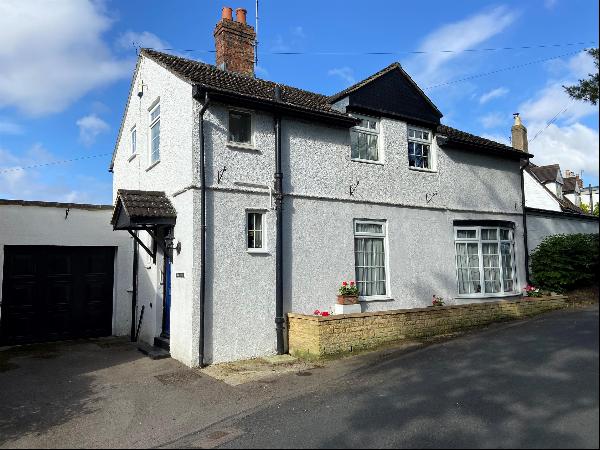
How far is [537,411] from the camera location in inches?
129

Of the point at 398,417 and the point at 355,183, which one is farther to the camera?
the point at 355,183

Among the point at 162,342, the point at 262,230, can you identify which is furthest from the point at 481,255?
the point at 162,342

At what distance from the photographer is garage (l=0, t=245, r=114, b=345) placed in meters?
11.9

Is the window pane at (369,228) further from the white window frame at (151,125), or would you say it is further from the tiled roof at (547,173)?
the tiled roof at (547,173)

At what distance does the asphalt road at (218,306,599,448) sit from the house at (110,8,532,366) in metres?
2.85

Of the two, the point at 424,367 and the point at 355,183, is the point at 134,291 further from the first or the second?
the point at 424,367

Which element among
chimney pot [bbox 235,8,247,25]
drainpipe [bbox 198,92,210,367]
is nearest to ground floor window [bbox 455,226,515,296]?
drainpipe [bbox 198,92,210,367]

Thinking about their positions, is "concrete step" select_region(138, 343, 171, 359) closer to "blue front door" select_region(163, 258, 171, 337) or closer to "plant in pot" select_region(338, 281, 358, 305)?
"blue front door" select_region(163, 258, 171, 337)

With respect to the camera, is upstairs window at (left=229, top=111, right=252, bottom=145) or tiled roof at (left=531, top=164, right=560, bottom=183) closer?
upstairs window at (left=229, top=111, right=252, bottom=145)

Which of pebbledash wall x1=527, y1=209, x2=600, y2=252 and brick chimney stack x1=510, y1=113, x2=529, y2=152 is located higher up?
brick chimney stack x1=510, y1=113, x2=529, y2=152

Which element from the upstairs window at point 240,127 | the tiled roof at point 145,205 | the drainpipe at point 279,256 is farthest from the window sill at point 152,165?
the drainpipe at point 279,256

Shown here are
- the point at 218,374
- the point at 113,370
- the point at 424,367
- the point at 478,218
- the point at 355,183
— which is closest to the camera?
the point at 424,367

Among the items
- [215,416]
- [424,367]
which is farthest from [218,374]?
[424,367]

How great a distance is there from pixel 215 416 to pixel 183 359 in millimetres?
3261
